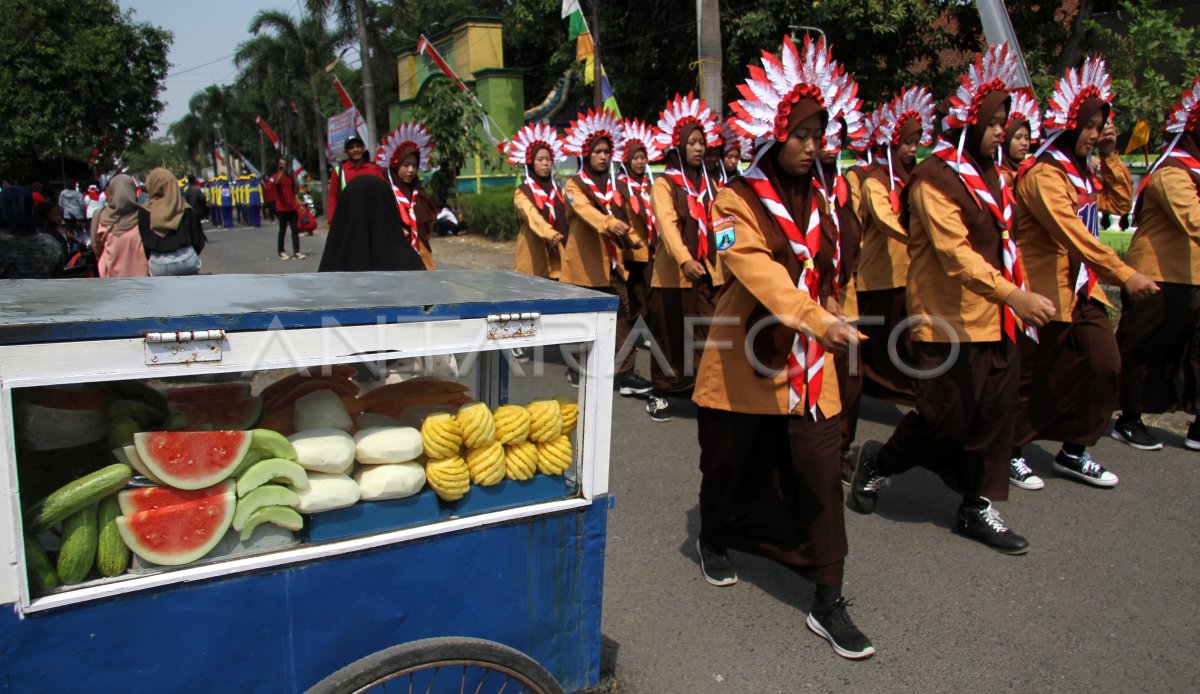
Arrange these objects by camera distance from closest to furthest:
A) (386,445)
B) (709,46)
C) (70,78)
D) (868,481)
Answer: (386,445)
(868,481)
(709,46)
(70,78)

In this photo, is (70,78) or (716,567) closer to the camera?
(716,567)

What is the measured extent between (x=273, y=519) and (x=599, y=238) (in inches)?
204

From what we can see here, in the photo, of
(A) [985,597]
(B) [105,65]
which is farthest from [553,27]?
(A) [985,597]

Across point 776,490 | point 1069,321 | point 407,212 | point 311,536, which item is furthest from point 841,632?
point 407,212

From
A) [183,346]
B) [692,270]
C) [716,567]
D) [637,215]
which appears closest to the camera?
[183,346]

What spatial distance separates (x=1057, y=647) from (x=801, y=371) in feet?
4.57

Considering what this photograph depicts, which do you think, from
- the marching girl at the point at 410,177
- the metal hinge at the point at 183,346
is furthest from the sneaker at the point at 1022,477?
the marching girl at the point at 410,177

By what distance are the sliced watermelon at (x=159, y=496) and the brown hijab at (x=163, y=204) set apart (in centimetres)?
574

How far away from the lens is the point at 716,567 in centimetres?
366

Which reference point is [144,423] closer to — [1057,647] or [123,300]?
[123,300]

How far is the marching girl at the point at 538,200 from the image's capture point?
7.48 m

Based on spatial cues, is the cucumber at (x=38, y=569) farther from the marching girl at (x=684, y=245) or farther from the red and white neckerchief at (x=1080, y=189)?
the red and white neckerchief at (x=1080, y=189)

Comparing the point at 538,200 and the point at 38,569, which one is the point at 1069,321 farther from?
the point at 38,569

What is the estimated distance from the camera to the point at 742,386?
330cm
